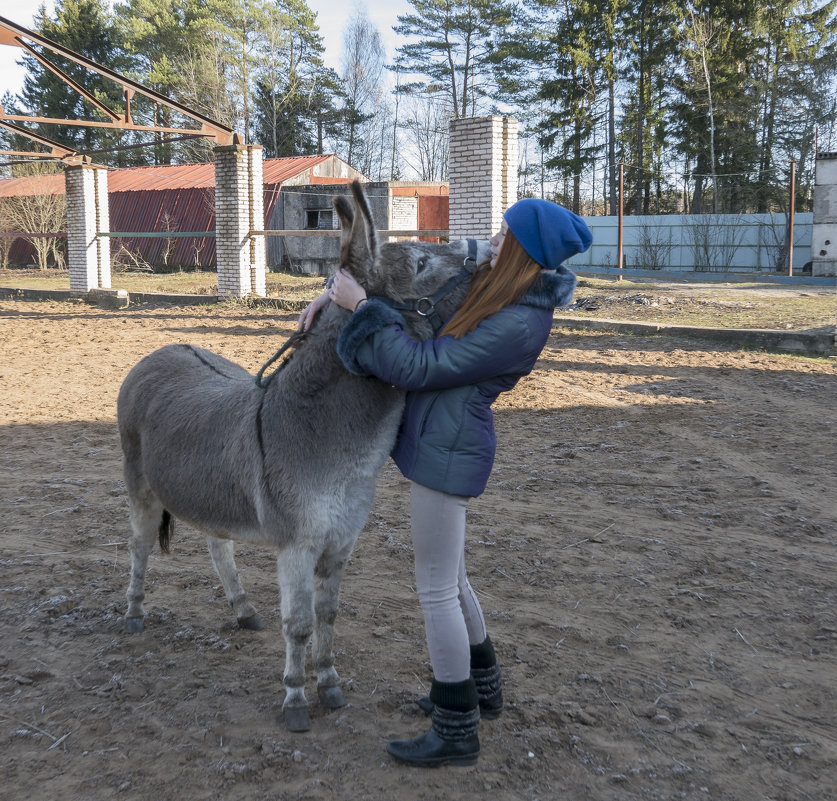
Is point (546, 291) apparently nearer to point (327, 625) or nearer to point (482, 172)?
point (327, 625)

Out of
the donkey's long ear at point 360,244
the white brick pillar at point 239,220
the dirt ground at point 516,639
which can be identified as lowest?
the dirt ground at point 516,639

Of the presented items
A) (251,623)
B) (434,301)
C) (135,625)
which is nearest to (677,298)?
(251,623)

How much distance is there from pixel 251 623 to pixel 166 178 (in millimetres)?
33007

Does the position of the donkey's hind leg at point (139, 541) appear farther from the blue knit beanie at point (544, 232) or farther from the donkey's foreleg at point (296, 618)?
the blue knit beanie at point (544, 232)

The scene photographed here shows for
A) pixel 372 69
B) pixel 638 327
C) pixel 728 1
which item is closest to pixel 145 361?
pixel 638 327

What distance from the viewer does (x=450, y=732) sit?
263cm

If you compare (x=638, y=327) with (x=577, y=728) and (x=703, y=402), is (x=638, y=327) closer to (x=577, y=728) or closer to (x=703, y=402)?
(x=703, y=402)

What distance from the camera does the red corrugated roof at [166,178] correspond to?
101ft

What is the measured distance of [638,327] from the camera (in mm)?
12914

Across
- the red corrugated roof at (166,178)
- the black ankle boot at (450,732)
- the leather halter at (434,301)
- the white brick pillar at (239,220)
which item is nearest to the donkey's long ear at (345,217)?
the leather halter at (434,301)

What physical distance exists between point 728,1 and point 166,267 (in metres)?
26.4

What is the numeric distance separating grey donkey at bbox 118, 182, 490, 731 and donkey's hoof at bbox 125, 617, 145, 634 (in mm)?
758

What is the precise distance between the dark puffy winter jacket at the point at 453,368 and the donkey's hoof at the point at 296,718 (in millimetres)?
1027

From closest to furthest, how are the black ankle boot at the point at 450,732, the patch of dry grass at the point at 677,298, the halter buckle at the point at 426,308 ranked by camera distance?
the halter buckle at the point at 426,308 < the black ankle boot at the point at 450,732 < the patch of dry grass at the point at 677,298
